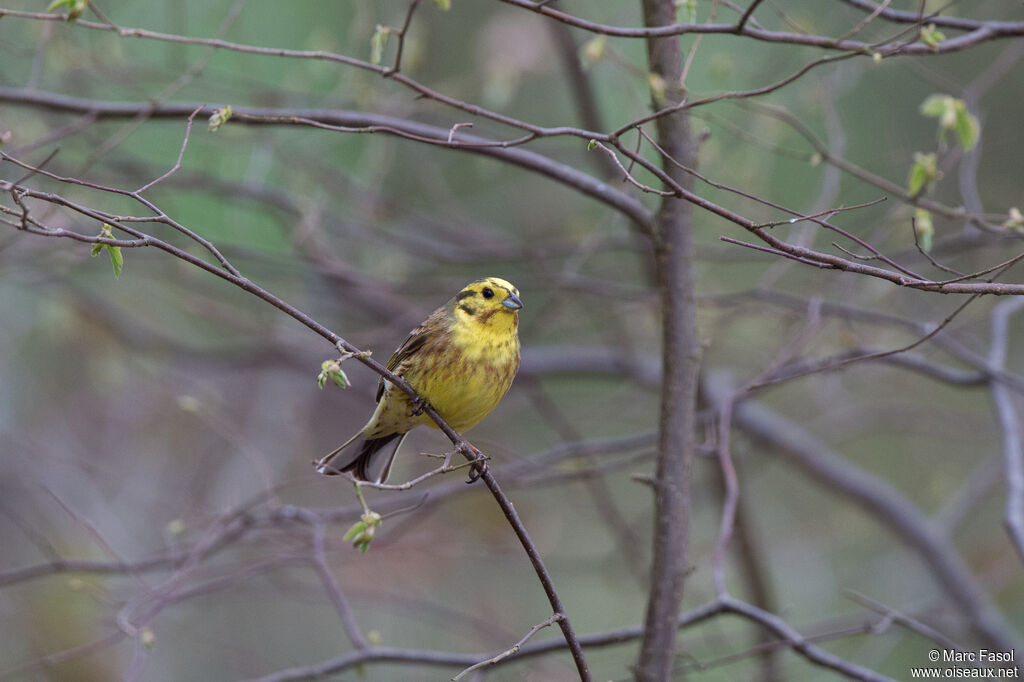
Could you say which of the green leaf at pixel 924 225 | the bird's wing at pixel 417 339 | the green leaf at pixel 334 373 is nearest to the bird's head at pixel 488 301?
the bird's wing at pixel 417 339

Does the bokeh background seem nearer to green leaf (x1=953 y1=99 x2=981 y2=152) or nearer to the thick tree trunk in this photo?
the thick tree trunk

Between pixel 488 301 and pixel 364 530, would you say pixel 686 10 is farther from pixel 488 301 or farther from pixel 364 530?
pixel 364 530

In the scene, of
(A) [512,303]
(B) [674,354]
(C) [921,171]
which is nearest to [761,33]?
(C) [921,171]

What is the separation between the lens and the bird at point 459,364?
3928mm

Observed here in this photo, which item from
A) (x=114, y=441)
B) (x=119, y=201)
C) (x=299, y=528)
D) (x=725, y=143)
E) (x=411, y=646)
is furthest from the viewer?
(x=411, y=646)

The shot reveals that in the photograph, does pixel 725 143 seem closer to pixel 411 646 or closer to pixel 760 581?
pixel 760 581

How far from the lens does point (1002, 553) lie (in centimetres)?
760

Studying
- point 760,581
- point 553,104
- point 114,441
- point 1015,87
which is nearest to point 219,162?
point 114,441

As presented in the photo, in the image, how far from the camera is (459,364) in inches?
154

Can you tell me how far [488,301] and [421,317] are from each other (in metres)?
2.35

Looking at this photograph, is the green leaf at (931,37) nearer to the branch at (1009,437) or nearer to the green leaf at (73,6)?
the branch at (1009,437)

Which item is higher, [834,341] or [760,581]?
[834,341]

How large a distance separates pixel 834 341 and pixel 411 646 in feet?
16.6

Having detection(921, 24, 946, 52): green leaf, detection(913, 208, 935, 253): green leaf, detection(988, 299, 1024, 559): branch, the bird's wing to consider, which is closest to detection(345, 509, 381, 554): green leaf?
the bird's wing
